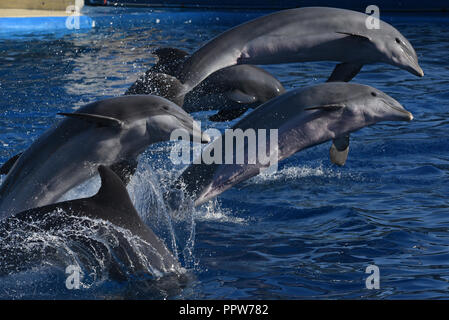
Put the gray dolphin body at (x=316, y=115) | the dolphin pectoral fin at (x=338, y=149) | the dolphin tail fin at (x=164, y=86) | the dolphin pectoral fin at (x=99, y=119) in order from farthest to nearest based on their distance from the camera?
1. the dolphin pectoral fin at (x=338, y=149)
2. the dolphin tail fin at (x=164, y=86)
3. the gray dolphin body at (x=316, y=115)
4. the dolphin pectoral fin at (x=99, y=119)

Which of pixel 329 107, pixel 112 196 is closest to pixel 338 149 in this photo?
pixel 329 107

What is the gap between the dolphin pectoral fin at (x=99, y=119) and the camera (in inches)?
209

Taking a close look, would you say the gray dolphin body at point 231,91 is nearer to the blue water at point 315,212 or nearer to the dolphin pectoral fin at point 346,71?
the blue water at point 315,212

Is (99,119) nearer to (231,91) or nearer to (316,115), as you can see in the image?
(316,115)

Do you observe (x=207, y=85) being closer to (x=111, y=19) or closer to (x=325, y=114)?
(x=325, y=114)

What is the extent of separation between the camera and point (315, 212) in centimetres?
708

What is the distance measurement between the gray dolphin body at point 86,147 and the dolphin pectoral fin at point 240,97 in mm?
2529

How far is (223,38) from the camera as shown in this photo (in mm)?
6570

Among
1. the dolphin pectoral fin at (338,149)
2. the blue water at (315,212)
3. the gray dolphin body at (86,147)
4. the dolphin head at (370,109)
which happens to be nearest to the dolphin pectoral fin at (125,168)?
the gray dolphin body at (86,147)

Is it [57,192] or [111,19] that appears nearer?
[57,192]

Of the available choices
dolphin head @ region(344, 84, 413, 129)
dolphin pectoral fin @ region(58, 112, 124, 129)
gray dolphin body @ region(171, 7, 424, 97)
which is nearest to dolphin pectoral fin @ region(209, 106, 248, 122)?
gray dolphin body @ region(171, 7, 424, 97)

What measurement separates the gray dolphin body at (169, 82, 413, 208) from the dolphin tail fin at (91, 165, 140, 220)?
153cm
